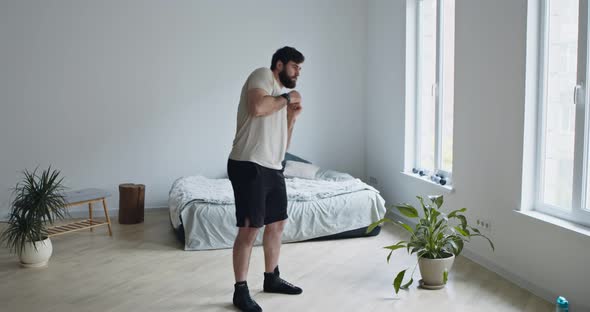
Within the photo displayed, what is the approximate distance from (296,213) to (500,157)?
5.55 feet

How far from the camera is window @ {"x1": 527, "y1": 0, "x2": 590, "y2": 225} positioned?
3.25m

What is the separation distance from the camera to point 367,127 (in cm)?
666

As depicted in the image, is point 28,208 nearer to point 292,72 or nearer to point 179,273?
point 179,273

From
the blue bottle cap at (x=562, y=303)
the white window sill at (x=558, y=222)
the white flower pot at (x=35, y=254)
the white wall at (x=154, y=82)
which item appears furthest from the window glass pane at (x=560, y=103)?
the white flower pot at (x=35, y=254)

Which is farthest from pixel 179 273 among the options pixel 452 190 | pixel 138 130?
pixel 138 130

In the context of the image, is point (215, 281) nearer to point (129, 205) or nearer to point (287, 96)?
point (287, 96)

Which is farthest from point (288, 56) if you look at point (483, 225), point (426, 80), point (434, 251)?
point (426, 80)

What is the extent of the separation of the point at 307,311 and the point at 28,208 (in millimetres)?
2186

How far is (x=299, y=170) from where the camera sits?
19.5ft

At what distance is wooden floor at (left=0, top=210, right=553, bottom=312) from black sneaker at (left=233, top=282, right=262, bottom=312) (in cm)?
9

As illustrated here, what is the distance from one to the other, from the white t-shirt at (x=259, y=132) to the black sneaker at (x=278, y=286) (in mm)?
743

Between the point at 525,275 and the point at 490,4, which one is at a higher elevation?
the point at 490,4

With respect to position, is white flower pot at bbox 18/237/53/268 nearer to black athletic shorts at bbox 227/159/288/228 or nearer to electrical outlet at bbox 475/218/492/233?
black athletic shorts at bbox 227/159/288/228

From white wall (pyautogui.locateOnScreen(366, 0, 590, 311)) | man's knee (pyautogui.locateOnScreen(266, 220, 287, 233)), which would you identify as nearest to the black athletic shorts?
man's knee (pyautogui.locateOnScreen(266, 220, 287, 233))
